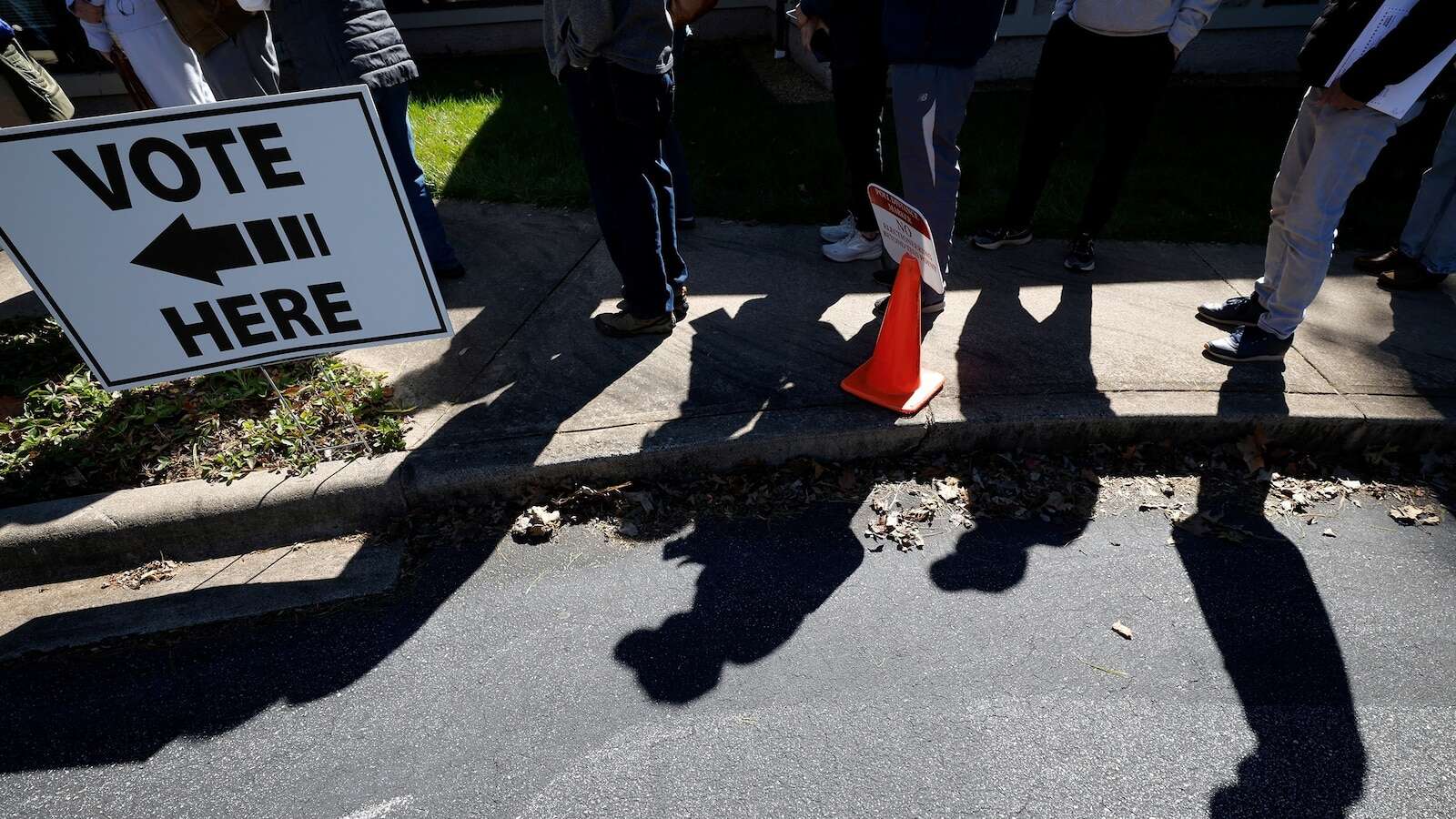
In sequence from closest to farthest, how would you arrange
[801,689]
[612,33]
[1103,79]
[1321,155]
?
[801,689] → [612,33] → [1321,155] → [1103,79]

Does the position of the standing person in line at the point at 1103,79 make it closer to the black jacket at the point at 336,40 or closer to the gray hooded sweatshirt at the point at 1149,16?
the gray hooded sweatshirt at the point at 1149,16

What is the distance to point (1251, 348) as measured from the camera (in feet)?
11.4

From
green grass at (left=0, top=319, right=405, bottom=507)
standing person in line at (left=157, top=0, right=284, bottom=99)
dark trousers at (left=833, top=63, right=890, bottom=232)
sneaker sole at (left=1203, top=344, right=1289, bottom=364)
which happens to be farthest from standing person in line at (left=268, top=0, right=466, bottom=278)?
sneaker sole at (left=1203, top=344, right=1289, bottom=364)

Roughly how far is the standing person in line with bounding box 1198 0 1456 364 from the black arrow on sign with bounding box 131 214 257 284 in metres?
3.92

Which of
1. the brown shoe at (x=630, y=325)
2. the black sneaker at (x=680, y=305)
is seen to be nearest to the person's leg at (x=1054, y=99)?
the black sneaker at (x=680, y=305)

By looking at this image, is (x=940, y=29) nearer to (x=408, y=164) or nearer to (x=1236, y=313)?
(x=1236, y=313)

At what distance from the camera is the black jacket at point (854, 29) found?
373 centimetres

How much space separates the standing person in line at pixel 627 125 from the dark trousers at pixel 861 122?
3.05 ft

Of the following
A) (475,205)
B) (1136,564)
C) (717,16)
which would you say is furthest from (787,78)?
(1136,564)

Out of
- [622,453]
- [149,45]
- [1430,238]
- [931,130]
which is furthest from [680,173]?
[1430,238]

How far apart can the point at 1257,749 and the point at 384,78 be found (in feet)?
13.6

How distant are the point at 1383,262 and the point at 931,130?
2.83 metres

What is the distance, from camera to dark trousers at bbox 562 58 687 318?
3039mm

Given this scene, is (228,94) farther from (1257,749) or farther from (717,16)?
(717,16)
